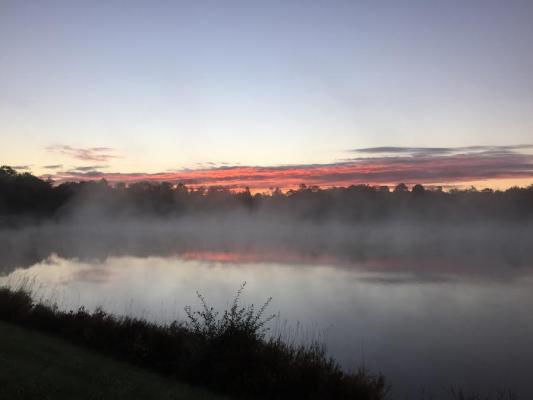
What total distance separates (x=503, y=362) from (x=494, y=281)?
1755 cm

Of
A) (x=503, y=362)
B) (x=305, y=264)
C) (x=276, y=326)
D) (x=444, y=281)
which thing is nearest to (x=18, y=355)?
(x=276, y=326)

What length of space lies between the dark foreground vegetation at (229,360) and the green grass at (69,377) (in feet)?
1.92

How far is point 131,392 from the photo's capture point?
24.1ft

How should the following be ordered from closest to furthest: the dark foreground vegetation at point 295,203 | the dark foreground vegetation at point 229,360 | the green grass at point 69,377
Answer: the green grass at point 69,377 < the dark foreground vegetation at point 229,360 < the dark foreground vegetation at point 295,203

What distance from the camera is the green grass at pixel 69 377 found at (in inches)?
271

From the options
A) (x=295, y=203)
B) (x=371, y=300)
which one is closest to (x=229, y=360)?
(x=371, y=300)

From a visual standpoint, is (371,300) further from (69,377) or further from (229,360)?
(69,377)

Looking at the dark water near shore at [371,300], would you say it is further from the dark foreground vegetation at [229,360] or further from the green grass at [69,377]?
the green grass at [69,377]

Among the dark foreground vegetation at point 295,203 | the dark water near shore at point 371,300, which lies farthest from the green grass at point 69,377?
the dark foreground vegetation at point 295,203

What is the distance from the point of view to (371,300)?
22.4 m

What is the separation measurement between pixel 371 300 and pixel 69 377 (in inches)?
667

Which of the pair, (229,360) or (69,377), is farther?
(229,360)

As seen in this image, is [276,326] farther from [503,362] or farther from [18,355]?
[18,355]

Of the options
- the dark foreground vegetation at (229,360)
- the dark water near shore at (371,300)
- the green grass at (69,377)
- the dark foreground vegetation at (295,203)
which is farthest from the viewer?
the dark foreground vegetation at (295,203)
